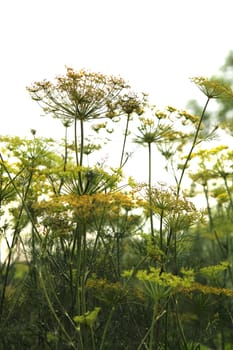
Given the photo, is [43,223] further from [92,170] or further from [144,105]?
[144,105]

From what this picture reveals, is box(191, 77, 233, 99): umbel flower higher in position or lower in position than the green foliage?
higher

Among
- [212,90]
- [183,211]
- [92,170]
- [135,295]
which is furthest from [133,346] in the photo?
[212,90]

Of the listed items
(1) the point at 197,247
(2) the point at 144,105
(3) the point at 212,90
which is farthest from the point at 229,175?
(1) the point at 197,247

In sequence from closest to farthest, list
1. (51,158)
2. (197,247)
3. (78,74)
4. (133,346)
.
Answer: (78,74), (51,158), (133,346), (197,247)

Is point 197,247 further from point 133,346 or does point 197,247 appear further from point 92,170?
point 92,170

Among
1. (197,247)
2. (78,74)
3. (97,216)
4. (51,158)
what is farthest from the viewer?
(197,247)

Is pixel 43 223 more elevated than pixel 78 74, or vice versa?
pixel 78 74

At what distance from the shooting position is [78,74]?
23.4ft

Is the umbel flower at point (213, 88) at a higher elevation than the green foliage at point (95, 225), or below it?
higher

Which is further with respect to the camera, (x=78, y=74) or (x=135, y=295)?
(x=135, y=295)

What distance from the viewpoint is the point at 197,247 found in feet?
58.6

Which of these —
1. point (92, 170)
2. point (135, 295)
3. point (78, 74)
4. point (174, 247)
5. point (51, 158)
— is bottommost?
point (135, 295)

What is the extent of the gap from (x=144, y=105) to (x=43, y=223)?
8.06ft

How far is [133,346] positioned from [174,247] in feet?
6.50
